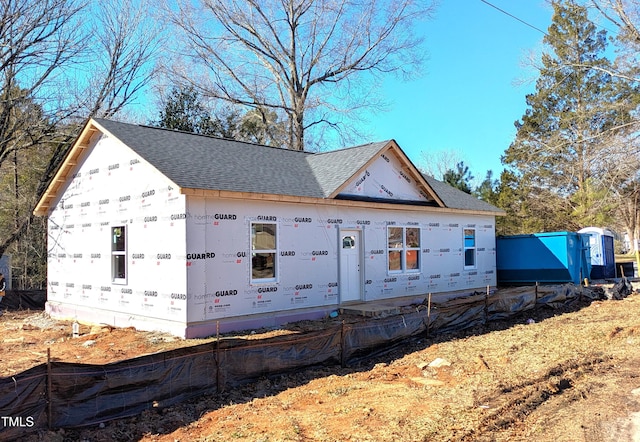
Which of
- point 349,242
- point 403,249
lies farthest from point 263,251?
point 403,249

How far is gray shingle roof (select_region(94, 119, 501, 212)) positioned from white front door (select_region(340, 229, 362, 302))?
5.57 ft

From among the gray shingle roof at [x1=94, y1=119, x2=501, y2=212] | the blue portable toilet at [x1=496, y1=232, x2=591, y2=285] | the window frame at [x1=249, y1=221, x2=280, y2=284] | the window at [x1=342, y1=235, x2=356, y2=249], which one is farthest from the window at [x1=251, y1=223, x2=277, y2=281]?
the blue portable toilet at [x1=496, y1=232, x2=591, y2=285]

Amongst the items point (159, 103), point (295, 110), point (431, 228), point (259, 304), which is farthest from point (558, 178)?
point (259, 304)

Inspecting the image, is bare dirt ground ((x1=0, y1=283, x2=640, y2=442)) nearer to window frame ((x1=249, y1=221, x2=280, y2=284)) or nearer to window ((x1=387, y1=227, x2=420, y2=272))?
window frame ((x1=249, y1=221, x2=280, y2=284))

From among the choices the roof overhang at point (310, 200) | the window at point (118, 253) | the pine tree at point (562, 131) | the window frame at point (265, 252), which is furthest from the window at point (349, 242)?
the pine tree at point (562, 131)

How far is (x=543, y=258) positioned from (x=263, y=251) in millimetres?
13904

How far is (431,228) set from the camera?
1750cm

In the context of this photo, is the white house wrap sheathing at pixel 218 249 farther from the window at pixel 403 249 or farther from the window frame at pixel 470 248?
the window frame at pixel 470 248

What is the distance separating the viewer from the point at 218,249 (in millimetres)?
11508

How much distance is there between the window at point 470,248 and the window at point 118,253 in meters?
12.4

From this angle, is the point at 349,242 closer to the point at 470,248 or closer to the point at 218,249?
the point at 218,249

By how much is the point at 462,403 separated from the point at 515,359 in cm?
293

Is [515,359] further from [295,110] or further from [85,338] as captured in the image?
[295,110]

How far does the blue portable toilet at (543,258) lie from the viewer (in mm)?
20578
